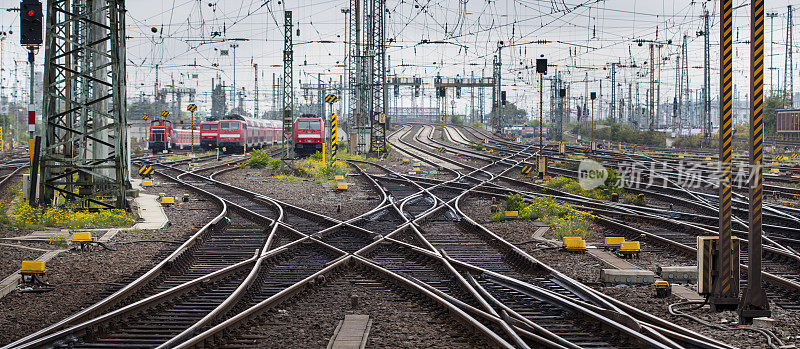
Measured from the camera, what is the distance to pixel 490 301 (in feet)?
28.0

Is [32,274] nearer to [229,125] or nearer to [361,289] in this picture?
[361,289]

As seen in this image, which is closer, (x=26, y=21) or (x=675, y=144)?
(x=26, y=21)

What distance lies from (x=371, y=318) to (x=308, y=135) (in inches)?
1629

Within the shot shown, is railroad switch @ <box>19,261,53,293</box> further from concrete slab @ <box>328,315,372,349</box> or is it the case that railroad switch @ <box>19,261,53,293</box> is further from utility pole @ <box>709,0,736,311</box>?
utility pole @ <box>709,0,736,311</box>

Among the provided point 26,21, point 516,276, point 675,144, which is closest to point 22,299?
point 516,276

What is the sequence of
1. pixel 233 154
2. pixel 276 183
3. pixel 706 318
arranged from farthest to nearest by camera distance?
pixel 233 154, pixel 276 183, pixel 706 318

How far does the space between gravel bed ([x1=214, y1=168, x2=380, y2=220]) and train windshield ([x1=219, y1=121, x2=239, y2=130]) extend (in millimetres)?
21085

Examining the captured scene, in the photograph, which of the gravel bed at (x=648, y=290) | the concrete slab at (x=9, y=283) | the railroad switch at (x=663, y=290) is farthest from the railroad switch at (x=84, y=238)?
the railroad switch at (x=663, y=290)

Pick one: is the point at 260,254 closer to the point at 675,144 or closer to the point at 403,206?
the point at 403,206

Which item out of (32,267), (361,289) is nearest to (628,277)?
(361,289)

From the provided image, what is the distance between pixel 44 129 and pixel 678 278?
542 inches

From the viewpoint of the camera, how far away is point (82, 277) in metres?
10.3

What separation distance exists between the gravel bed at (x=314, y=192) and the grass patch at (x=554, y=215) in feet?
12.1

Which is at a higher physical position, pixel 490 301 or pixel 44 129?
pixel 44 129
